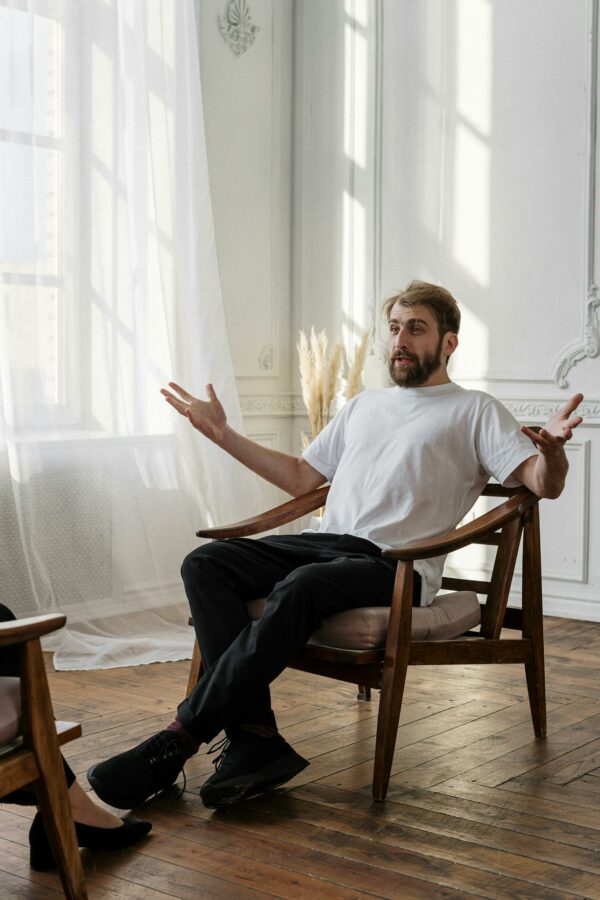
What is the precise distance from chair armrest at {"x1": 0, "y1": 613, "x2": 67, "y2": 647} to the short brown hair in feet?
4.77

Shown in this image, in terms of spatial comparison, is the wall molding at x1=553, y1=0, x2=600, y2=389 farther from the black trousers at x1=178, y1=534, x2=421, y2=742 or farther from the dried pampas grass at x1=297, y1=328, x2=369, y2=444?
the black trousers at x1=178, y1=534, x2=421, y2=742

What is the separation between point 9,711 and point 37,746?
70mm

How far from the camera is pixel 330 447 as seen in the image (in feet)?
9.96

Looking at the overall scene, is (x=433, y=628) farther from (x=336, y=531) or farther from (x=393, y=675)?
(x=336, y=531)

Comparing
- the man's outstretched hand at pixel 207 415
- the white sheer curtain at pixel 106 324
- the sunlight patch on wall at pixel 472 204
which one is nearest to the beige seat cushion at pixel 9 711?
the man's outstretched hand at pixel 207 415

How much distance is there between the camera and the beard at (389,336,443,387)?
287 centimetres

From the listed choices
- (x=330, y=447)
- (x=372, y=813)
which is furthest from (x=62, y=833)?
(x=330, y=447)

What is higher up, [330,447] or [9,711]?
[330,447]

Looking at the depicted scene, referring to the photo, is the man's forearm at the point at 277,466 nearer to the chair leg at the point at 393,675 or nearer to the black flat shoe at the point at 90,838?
the chair leg at the point at 393,675

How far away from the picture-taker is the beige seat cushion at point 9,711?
1728 mm

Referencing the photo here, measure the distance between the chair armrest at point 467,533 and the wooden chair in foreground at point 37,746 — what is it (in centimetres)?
85

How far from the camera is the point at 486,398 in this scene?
277 centimetres

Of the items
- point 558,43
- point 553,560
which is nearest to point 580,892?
point 553,560

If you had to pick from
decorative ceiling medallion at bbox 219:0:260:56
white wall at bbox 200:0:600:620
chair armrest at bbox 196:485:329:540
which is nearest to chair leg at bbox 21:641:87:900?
chair armrest at bbox 196:485:329:540
